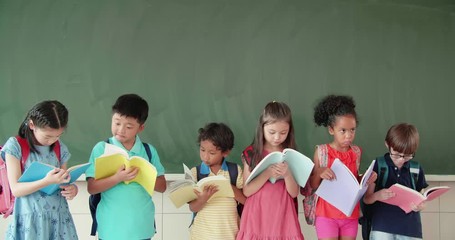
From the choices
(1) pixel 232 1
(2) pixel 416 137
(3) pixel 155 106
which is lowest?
(2) pixel 416 137

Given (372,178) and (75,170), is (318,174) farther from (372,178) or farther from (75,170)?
(75,170)

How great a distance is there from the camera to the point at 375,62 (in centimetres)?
297

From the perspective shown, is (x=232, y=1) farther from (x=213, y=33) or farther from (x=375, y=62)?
(x=375, y=62)

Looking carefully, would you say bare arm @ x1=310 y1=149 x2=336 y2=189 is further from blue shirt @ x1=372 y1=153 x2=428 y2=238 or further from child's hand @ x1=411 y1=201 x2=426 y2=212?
child's hand @ x1=411 y1=201 x2=426 y2=212

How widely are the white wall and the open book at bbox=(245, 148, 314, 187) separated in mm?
737

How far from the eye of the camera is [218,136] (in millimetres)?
2428

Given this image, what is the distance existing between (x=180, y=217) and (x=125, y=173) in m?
0.97

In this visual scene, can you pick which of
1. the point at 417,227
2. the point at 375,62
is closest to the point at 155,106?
the point at 375,62

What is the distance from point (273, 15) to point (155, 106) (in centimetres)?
97

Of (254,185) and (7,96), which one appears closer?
(254,185)

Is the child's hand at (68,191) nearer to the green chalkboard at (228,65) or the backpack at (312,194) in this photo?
the green chalkboard at (228,65)

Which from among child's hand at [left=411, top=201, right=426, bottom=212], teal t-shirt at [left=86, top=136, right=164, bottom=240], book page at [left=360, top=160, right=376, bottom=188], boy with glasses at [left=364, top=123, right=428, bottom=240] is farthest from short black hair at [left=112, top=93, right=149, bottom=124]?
child's hand at [left=411, top=201, right=426, bottom=212]

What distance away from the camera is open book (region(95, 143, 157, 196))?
201 cm

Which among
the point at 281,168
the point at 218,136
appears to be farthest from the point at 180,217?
the point at 281,168
